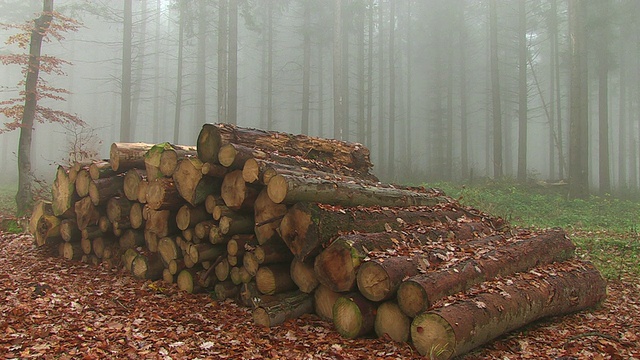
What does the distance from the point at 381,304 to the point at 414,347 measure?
57 cm

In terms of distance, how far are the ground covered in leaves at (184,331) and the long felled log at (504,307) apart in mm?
218

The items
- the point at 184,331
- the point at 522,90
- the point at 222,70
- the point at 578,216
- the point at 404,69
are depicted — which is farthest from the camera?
the point at 404,69

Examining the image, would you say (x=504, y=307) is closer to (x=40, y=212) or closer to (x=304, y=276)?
(x=304, y=276)

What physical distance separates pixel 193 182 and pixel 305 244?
202 centimetres

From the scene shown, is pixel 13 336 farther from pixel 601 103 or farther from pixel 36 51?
pixel 601 103

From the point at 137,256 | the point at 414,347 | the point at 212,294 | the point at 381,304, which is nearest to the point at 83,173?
the point at 137,256

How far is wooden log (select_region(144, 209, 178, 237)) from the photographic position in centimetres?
625

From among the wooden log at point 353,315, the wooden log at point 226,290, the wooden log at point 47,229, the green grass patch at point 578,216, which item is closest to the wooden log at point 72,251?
the wooden log at point 47,229

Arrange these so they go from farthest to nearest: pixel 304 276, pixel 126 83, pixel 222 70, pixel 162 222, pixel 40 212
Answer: pixel 126 83
pixel 222 70
pixel 40 212
pixel 162 222
pixel 304 276

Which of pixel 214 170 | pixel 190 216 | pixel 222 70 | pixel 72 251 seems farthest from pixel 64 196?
pixel 222 70

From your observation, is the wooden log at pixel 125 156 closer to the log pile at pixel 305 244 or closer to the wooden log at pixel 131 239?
the log pile at pixel 305 244

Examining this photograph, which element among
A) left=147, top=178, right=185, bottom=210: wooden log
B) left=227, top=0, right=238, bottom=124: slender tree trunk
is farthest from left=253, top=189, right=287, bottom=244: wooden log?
left=227, top=0, right=238, bottom=124: slender tree trunk

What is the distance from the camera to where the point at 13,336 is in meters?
4.08

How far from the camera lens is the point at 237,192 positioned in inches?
216
